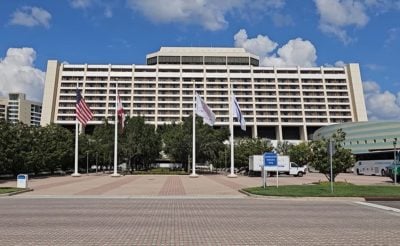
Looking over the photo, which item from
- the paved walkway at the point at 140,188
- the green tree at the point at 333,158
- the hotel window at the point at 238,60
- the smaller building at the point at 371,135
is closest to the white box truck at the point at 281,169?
the paved walkway at the point at 140,188

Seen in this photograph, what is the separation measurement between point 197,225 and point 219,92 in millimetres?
152298

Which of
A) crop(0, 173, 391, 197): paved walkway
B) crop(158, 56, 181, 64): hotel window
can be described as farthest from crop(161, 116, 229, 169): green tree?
crop(158, 56, 181, 64): hotel window

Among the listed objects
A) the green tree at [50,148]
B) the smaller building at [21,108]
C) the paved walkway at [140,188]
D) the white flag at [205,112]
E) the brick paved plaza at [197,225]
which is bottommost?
the brick paved plaza at [197,225]

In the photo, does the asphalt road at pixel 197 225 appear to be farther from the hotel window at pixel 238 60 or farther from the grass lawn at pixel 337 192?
the hotel window at pixel 238 60

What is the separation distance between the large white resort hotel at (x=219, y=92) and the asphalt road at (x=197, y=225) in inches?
5638

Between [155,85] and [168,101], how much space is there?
7480 millimetres

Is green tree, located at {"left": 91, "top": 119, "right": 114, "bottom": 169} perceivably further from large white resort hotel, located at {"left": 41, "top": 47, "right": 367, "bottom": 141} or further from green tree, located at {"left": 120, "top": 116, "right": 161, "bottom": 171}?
large white resort hotel, located at {"left": 41, "top": 47, "right": 367, "bottom": 141}

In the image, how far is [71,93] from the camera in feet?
541

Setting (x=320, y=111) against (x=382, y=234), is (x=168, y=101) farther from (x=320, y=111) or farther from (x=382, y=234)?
(x=382, y=234)

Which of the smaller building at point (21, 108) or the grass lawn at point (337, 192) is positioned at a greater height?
the smaller building at point (21, 108)

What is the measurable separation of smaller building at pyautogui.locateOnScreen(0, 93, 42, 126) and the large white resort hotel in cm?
912

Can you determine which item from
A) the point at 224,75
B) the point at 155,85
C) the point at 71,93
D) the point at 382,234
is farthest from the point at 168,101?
the point at 382,234

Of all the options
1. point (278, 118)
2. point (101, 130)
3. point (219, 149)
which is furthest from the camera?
point (278, 118)

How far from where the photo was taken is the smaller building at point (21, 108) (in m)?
155
